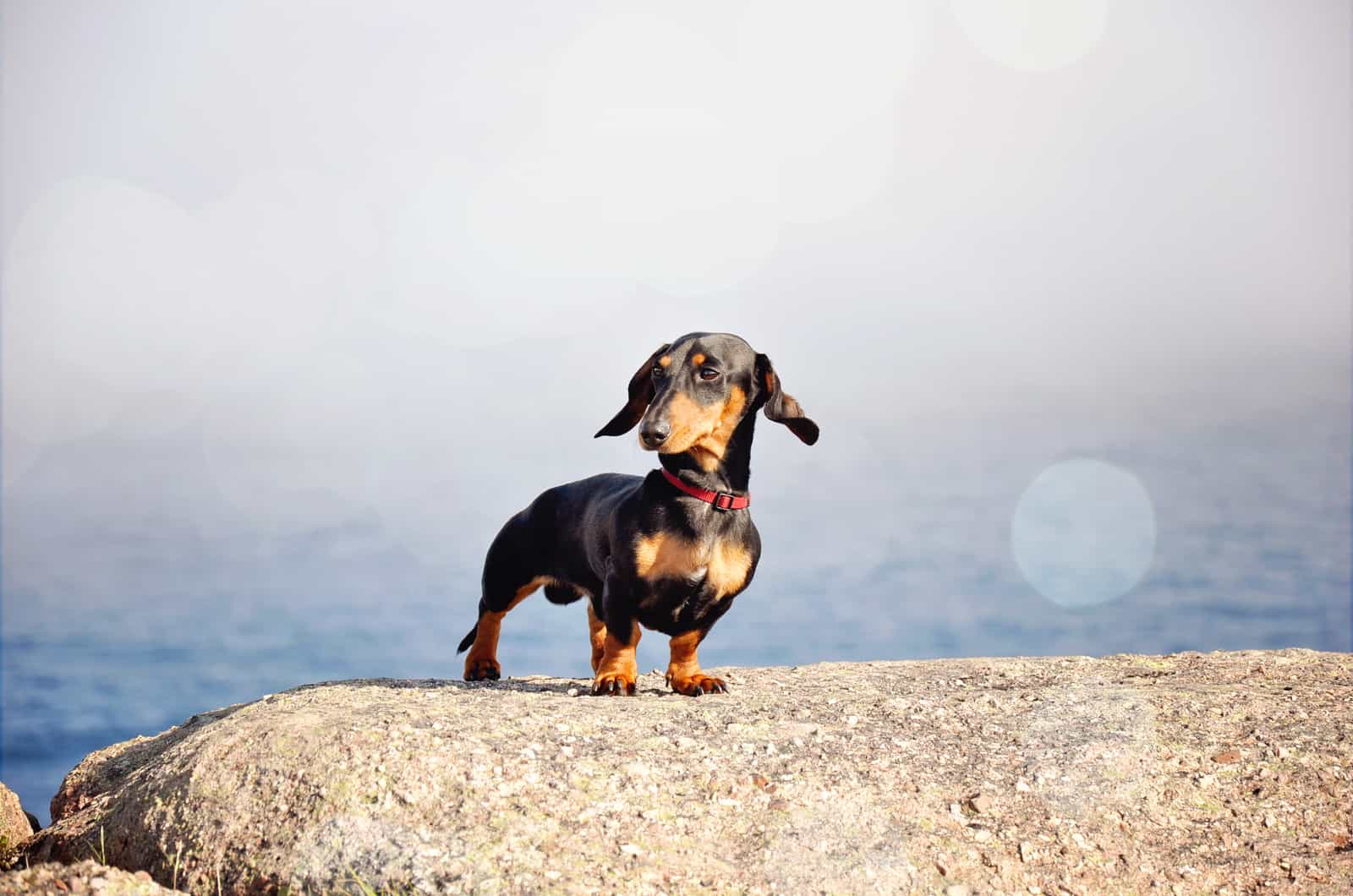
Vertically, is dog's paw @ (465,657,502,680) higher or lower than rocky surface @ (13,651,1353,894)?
higher

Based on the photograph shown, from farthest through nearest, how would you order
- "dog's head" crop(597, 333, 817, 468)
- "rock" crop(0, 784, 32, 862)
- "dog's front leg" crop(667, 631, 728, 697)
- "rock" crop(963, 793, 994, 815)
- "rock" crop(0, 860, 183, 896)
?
"dog's front leg" crop(667, 631, 728, 697) < "rock" crop(0, 784, 32, 862) < "dog's head" crop(597, 333, 817, 468) < "rock" crop(963, 793, 994, 815) < "rock" crop(0, 860, 183, 896)

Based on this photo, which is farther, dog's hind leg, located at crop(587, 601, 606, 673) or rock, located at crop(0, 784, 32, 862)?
dog's hind leg, located at crop(587, 601, 606, 673)

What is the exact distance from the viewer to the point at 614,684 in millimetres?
6441

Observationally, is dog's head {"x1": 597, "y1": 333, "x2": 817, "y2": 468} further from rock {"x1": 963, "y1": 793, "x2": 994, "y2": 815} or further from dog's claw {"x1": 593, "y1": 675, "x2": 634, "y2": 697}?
rock {"x1": 963, "y1": 793, "x2": 994, "y2": 815}

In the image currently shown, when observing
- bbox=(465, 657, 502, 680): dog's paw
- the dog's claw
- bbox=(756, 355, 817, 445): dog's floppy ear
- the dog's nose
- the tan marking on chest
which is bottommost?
the dog's claw

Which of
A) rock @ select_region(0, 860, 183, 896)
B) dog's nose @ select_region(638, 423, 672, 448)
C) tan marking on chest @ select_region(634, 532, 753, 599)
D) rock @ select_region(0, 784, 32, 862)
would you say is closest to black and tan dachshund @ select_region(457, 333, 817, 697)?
Answer: tan marking on chest @ select_region(634, 532, 753, 599)

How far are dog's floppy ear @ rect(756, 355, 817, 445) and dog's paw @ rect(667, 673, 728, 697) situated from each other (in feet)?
4.64

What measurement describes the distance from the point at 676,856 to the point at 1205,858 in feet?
7.62

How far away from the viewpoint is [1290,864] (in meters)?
5.23

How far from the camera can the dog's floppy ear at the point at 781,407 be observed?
250 inches

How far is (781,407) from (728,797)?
6.93ft

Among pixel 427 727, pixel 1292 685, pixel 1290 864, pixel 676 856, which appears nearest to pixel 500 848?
pixel 676 856

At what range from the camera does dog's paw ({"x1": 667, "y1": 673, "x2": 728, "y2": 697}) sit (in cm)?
664

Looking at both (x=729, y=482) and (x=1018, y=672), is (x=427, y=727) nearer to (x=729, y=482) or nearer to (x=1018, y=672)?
(x=729, y=482)
